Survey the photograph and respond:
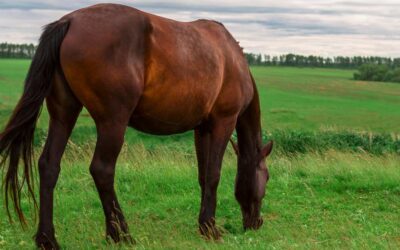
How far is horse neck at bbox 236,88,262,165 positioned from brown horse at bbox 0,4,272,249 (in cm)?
63

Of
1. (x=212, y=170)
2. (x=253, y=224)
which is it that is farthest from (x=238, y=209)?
(x=212, y=170)

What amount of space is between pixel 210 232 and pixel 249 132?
56.2 inches

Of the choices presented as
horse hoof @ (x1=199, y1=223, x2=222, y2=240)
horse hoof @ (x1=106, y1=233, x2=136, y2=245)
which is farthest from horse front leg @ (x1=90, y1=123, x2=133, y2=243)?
horse hoof @ (x1=199, y1=223, x2=222, y2=240)

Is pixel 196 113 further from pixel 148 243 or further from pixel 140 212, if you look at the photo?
pixel 140 212

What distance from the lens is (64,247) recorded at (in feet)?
18.7

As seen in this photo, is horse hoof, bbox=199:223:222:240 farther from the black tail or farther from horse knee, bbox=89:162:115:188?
the black tail

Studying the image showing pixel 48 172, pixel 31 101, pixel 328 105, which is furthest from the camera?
pixel 328 105

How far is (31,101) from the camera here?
5301mm

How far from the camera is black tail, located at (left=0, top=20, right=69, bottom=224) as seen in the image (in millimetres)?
5199

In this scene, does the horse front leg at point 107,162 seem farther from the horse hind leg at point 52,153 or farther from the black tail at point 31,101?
the black tail at point 31,101

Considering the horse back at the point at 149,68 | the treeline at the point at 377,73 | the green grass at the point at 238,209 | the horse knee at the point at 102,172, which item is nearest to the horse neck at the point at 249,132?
the horse back at the point at 149,68

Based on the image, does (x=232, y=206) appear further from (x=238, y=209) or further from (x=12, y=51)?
(x=12, y=51)

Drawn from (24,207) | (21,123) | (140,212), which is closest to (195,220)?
(140,212)

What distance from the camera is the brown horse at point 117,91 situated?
5.12 meters
